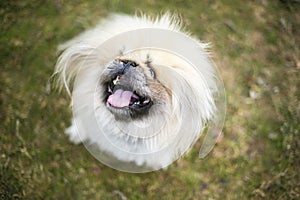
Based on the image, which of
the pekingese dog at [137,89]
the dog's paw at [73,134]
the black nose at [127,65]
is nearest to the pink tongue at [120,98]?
the pekingese dog at [137,89]

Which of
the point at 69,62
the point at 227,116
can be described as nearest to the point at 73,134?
the point at 69,62

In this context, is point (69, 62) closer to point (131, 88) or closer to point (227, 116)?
point (131, 88)

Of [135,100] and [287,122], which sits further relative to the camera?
[287,122]

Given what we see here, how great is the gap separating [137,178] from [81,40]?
0.65 meters

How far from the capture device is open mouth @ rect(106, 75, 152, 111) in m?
2.57

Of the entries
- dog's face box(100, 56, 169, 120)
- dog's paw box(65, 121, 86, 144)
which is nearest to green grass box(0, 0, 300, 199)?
dog's paw box(65, 121, 86, 144)

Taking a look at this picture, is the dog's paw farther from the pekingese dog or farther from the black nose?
the black nose

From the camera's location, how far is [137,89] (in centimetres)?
255

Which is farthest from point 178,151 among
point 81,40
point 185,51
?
point 81,40

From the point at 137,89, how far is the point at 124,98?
8cm

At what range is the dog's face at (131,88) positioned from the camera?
8.22 feet

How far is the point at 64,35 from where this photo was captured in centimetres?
287

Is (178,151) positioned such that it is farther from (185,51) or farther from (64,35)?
(64,35)

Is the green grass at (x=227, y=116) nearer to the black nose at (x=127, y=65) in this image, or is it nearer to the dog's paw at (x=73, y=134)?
the dog's paw at (x=73, y=134)
